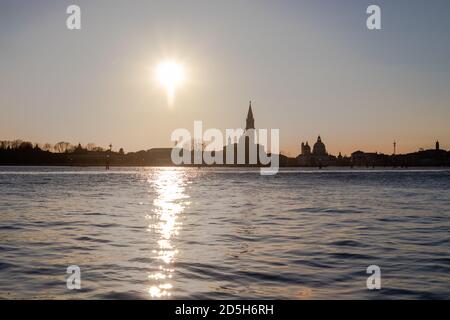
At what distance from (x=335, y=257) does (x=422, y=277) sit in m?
3.35

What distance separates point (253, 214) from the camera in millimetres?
32531

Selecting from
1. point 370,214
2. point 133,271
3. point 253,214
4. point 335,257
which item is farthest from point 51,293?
point 370,214

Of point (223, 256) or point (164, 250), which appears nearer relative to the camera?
point (223, 256)

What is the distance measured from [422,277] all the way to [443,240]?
25.8 ft
